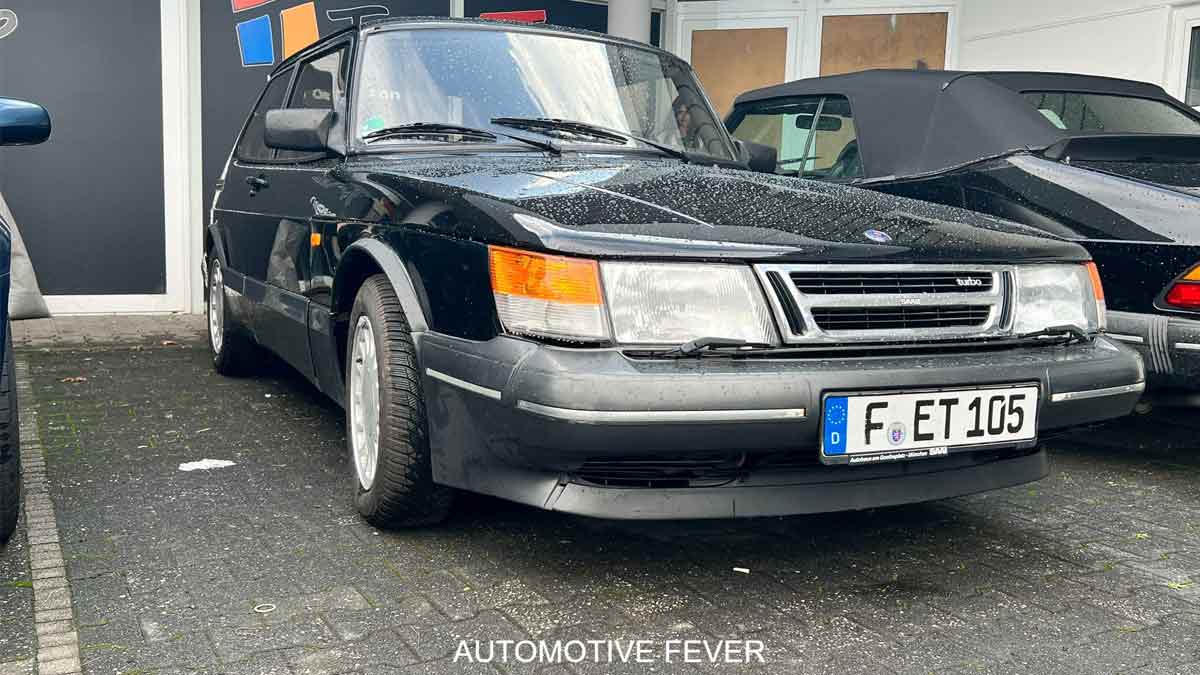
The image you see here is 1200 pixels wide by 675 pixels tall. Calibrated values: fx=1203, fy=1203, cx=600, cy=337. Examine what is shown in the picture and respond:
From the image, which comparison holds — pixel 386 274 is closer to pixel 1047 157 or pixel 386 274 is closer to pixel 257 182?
pixel 257 182

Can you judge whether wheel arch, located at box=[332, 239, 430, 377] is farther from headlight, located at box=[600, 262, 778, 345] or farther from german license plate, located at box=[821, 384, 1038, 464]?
german license plate, located at box=[821, 384, 1038, 464]

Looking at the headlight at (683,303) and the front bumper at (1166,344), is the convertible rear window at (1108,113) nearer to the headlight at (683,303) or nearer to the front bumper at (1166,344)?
the front bumper at (1166,344)

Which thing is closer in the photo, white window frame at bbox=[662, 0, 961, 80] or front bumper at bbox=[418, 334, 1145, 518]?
front bumper at bbox=[418, 334, 1145, 518]

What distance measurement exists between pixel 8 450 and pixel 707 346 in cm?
190

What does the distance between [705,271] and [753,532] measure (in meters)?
1.08

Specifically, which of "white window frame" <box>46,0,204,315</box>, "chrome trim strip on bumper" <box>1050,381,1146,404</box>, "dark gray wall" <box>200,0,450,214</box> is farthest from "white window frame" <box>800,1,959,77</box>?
"chrome trim strip on bumper" <box>1050,381,1146,404</box>

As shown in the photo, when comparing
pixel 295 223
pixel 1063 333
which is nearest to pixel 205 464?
pixel 295 223

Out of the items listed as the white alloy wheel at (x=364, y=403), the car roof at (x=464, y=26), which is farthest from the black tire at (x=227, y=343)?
the white alloy wheel at (x=364, y=403)

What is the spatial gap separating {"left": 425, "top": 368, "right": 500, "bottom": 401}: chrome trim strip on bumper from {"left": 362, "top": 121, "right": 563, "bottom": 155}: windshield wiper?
1.05 meters

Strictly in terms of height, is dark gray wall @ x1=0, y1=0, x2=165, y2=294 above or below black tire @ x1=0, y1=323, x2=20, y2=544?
above

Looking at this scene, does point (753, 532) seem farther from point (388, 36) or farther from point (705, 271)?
point (388, 36)

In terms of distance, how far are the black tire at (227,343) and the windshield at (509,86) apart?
2.05 meters

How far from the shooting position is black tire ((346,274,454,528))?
10.6 feet

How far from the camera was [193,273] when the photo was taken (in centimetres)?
874
